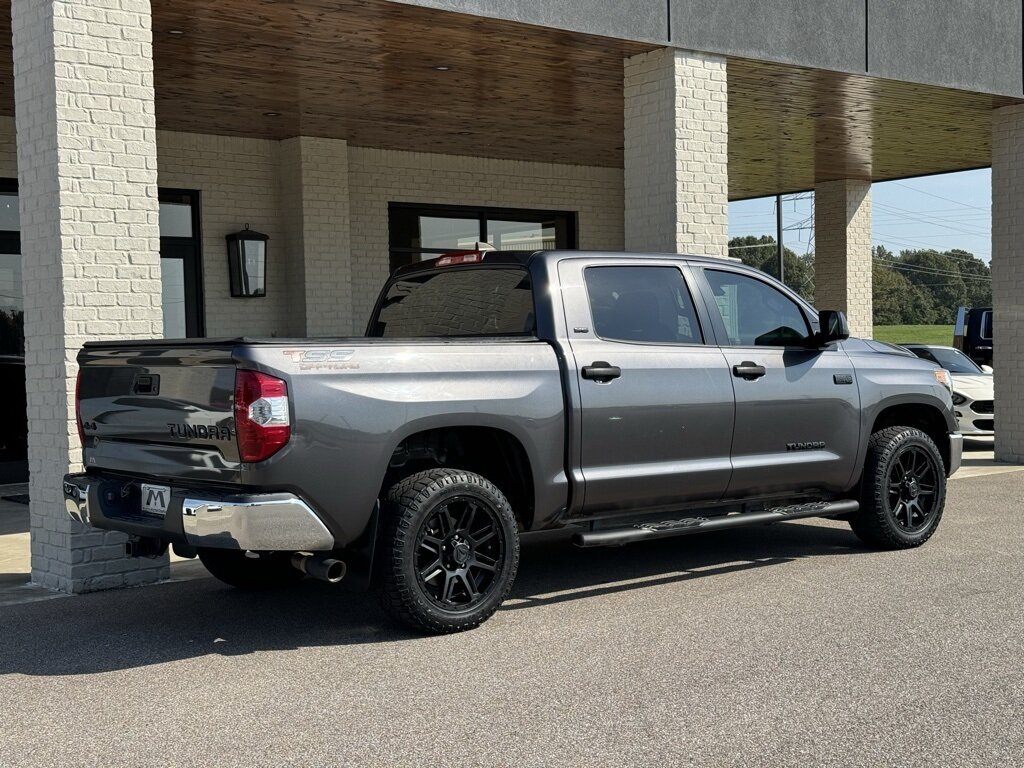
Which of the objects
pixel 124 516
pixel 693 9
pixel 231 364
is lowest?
pixel 124 516

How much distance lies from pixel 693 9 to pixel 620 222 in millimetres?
7872

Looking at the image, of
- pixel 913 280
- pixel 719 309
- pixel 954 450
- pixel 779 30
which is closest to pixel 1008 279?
pixel 779 30

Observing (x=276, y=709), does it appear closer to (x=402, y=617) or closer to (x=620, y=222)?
(x=402, y=617)

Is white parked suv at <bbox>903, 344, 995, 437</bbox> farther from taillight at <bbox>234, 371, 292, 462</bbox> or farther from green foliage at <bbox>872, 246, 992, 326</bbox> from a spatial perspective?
green foliage at <bbox>872, 246, 992, 326</bbox>

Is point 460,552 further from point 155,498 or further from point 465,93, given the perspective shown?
point 465,93

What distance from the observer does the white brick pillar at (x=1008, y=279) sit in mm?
14305

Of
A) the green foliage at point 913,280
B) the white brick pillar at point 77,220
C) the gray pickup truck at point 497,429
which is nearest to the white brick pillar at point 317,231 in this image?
the white brick pillar at point 77,220

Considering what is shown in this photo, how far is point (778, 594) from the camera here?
7039mm

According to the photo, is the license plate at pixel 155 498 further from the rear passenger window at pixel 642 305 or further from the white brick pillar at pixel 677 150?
the white brick pillar at pixel 677 150

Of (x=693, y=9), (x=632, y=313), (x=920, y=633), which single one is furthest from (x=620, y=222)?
(x=920, y=633)

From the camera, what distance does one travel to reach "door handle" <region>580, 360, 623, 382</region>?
267 inches

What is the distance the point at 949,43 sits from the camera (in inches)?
506

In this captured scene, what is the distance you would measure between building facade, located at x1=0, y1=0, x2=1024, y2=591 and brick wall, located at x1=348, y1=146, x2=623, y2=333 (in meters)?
0.03

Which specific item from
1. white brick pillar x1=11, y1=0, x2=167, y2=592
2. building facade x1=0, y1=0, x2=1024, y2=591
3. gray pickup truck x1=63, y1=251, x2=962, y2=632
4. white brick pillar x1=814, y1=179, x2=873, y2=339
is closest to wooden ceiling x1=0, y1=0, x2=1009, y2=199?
building facade x1=0, y1=0, x2=1024, y2=591
